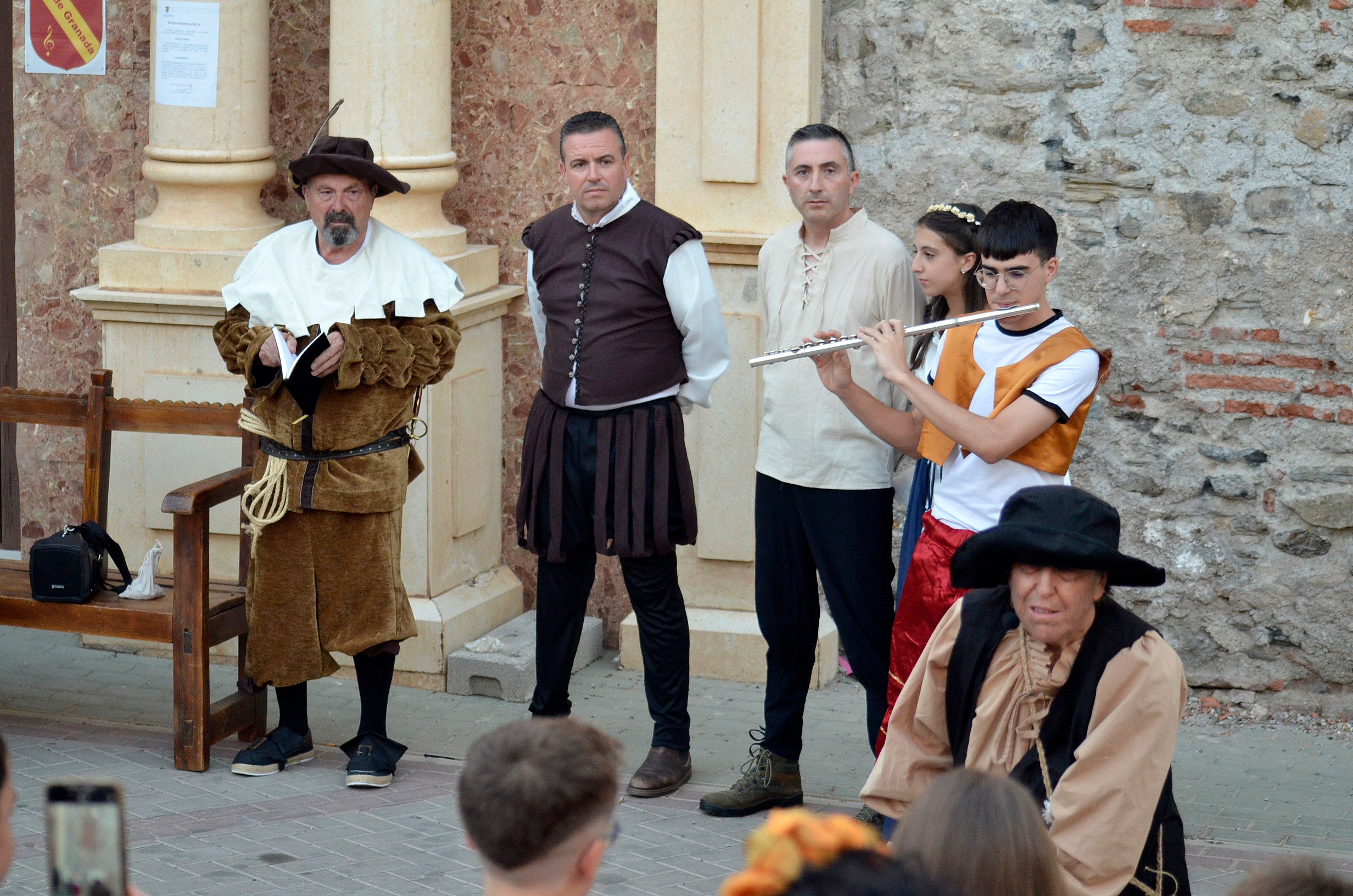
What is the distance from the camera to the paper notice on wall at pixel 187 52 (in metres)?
5.66

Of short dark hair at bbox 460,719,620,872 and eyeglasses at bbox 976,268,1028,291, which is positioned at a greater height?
eyeglasses at bbox 976,268,1028,291

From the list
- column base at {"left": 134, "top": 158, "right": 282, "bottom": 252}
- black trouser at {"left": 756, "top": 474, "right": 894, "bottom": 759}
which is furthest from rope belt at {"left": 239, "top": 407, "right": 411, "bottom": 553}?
column base at {"left": 134, "top": 158, "right": 282, "bottom": 252}

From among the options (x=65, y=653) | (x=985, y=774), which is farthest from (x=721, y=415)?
(x=985, y=774)

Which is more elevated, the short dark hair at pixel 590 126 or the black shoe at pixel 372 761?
the short dark hair at pixel 590 126

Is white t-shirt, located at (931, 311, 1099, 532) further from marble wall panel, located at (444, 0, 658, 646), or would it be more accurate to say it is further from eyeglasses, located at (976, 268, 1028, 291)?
marble wall panel, located at (444, 0, 658, 646)

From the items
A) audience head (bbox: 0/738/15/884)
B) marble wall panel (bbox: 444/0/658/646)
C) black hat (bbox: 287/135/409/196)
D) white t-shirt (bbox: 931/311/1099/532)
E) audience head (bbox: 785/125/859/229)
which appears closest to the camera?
audience head (bbox: 0/738/15/884)

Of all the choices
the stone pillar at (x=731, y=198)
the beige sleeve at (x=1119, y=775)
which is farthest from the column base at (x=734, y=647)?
the beige sleeve at (x=1119, y=775)

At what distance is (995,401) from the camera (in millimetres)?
3795

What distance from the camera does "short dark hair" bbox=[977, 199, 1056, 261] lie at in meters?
3.77

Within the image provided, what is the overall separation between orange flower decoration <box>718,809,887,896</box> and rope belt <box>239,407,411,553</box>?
317cm

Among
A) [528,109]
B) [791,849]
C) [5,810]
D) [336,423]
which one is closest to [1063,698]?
[791,849]

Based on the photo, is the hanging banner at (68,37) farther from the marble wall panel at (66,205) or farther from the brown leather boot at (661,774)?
the brown leather boot at (661,774)

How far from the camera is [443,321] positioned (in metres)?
4.69

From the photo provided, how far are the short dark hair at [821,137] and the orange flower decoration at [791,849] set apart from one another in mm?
2928
